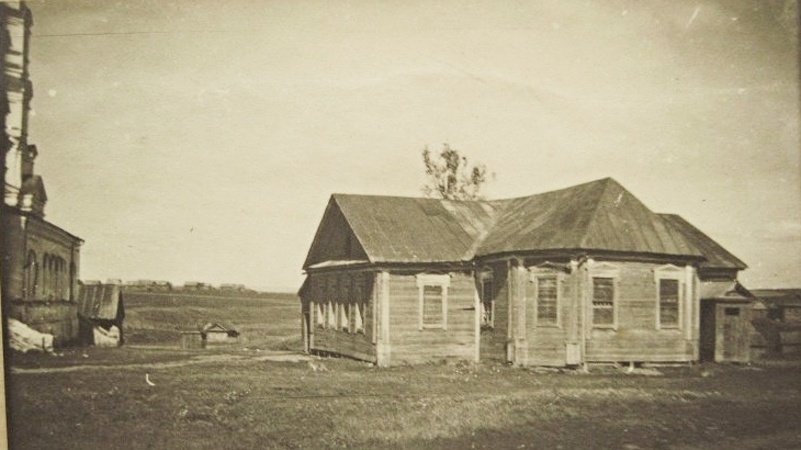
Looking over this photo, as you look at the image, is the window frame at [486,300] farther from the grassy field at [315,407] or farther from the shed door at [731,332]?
the shed door at [731,332]

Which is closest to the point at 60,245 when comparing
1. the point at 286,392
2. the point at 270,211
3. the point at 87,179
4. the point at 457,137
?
the point at 87,179

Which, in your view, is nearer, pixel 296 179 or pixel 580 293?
pixel 296 179

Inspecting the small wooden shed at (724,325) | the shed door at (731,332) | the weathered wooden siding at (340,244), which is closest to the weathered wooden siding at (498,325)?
the weathered wooden siding at (340,244)

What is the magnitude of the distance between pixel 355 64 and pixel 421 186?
2070 mm

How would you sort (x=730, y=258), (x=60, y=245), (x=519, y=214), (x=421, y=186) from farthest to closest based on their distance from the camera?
1. (x=519, y=214)
2. (x=730, y=258)
3. (x=421, y=186)
4. (x=60, y=245)

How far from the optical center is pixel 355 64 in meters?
8.62

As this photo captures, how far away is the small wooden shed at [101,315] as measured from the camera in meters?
8.10

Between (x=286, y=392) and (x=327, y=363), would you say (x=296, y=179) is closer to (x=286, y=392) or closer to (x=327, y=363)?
(x=286, y=392)

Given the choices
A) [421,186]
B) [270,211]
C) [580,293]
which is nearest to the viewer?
[270,211]

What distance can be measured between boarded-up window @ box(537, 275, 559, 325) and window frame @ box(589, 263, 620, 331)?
65 centimetres

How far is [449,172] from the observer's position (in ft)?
31.9

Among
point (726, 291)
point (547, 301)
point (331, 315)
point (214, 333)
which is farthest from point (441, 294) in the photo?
point (726, 291)

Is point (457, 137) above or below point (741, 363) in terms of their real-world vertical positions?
above

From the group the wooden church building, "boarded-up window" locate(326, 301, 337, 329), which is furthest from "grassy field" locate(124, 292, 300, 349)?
"boarded-up window" locate(326, 301, 337, 329)
